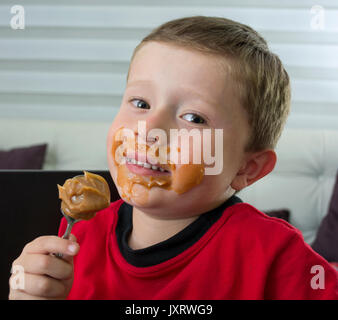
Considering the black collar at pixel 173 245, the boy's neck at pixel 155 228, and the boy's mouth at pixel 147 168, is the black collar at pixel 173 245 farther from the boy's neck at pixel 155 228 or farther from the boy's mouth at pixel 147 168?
the boy's mouth at pixel 147 168

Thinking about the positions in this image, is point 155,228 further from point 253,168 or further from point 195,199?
point 253,168

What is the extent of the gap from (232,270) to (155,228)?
179mm

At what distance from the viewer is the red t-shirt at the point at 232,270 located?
2.68 ft

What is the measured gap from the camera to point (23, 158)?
199 centimetres

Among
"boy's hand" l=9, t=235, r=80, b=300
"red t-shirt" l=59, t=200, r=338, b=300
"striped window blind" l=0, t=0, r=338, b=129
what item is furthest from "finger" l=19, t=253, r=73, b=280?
"striped window blind" l=0, t=0, r=338, b=129

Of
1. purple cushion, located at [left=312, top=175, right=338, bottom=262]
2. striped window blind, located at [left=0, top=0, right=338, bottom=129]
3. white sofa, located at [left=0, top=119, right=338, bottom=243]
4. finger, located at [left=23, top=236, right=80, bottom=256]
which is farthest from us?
striped window blind, located at [left=0, top=0, right=338, bottom=129]

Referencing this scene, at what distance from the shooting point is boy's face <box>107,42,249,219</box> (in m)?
0.77

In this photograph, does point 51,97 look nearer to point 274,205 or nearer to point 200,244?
point 274,205

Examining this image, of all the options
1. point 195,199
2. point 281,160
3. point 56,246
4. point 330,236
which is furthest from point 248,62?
point 281,160

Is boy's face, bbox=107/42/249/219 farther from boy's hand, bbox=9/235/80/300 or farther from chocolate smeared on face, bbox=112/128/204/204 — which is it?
boy's hand, bbox=9/235/80/300

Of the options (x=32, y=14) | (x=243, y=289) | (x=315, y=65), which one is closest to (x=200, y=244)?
(x=243, y=289)

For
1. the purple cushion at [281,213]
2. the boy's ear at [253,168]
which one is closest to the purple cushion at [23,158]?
the purple cushion at [281,213]

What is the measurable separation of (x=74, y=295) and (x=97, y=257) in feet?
0.30

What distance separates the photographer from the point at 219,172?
33.2 inches
